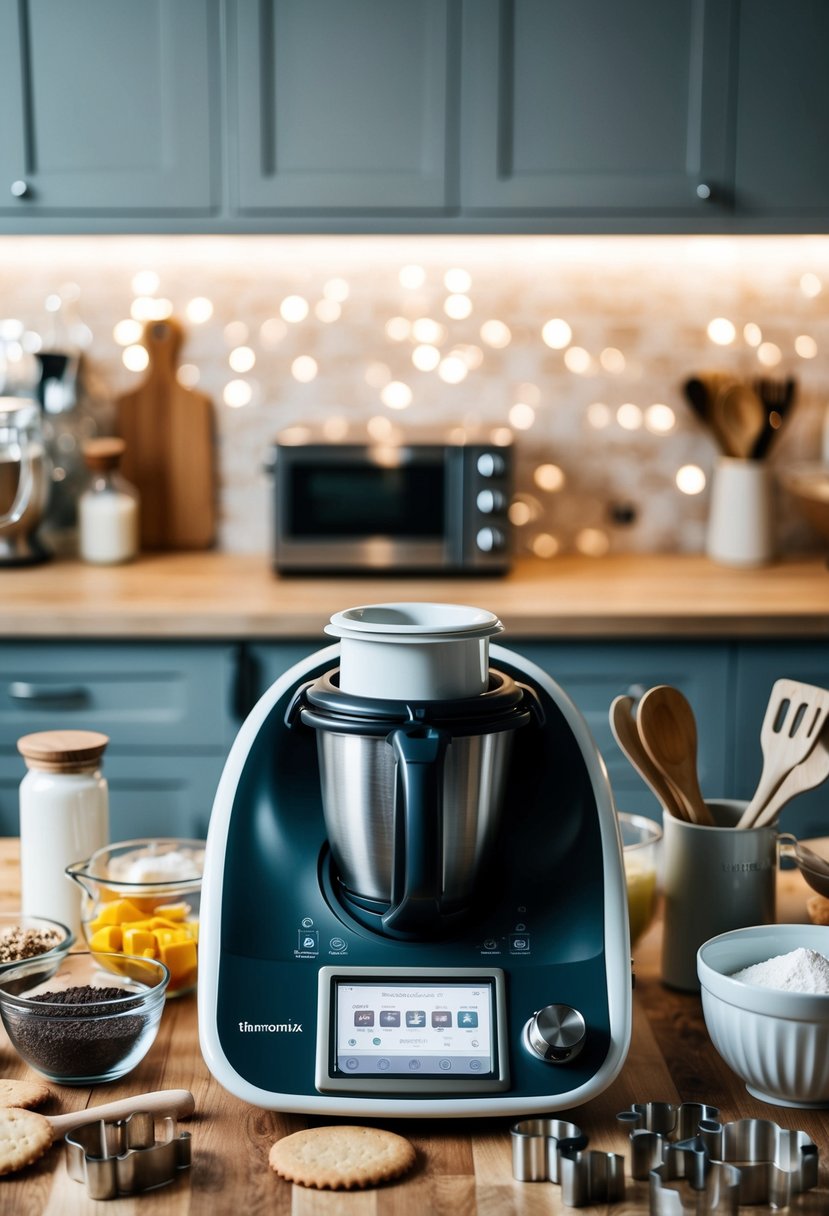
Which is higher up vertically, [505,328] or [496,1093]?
[505,328]

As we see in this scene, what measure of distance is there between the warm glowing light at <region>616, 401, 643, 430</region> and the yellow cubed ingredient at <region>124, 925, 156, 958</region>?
2.11 meters

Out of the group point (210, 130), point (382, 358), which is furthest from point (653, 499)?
point (210, 130)

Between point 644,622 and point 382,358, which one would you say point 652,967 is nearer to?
point 644,622

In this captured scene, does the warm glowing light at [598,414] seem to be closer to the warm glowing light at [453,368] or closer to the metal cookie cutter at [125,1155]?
the warm glowing light at [453,368]

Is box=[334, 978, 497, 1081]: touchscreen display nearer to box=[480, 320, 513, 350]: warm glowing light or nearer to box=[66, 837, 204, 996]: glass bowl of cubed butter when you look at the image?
box=[66, 837, 204, 996]: glass bowl of cubed butter

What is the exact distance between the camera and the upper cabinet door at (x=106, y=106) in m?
2.50

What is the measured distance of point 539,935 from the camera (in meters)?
Answer: 0.94

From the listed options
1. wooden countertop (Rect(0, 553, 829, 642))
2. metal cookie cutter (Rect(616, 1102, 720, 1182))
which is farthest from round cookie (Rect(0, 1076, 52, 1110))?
wooden countertop (Rect(0, 553, 829, 642))

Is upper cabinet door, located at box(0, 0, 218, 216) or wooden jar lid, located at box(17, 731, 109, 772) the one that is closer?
wooden jar lid, located at box(17, 731, 109, 772)

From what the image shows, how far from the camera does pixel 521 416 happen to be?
2943 mm

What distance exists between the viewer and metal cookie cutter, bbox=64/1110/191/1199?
2.62ft

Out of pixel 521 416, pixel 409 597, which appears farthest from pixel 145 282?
pixel 409 597

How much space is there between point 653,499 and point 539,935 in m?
2.13

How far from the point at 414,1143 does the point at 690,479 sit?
227 cm
